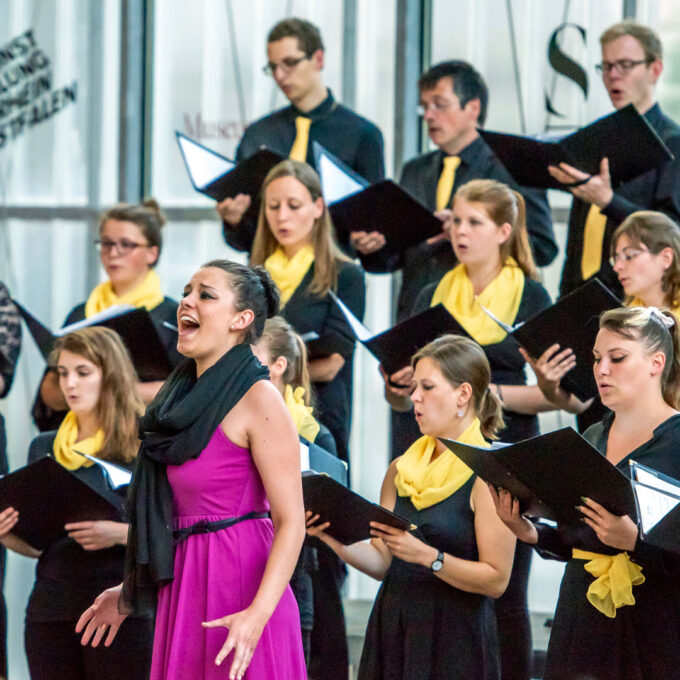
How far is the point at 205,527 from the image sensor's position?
243 cm

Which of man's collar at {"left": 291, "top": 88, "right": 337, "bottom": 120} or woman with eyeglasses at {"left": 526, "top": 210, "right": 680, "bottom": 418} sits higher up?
man's collar at {"left": 291, "top": 88, "right": 337, "bottom": 120}

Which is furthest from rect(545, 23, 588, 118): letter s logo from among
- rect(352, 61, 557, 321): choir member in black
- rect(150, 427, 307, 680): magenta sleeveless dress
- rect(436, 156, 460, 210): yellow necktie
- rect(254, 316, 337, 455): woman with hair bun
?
rect(150, 427, 307, 680): magenta sleeveless dress

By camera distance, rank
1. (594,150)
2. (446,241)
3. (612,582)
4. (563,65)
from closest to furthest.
→ (612,582) → (594,150) → (446,241) → (563,65)

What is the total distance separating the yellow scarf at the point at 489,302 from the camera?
3.94 metres

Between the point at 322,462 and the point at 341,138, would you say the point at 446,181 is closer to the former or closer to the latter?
the point at 341,138

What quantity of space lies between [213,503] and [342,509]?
1.99ft

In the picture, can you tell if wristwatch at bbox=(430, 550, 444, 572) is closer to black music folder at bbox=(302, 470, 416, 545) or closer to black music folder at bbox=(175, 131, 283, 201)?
black music folder at bbox=(302, 470, 416, 545)

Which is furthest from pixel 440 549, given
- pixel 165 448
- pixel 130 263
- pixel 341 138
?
pixel 341 138

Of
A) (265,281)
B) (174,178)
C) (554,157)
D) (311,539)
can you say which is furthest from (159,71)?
(265,281)

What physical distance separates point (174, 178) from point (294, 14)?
1.00 m

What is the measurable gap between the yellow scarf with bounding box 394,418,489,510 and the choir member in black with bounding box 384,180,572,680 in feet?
1.64

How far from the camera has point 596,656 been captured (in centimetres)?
281

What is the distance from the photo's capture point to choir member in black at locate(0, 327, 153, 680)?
141 inches

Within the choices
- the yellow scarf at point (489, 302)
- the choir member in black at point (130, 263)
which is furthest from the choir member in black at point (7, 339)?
the yellow scarf at point (489, 302)
